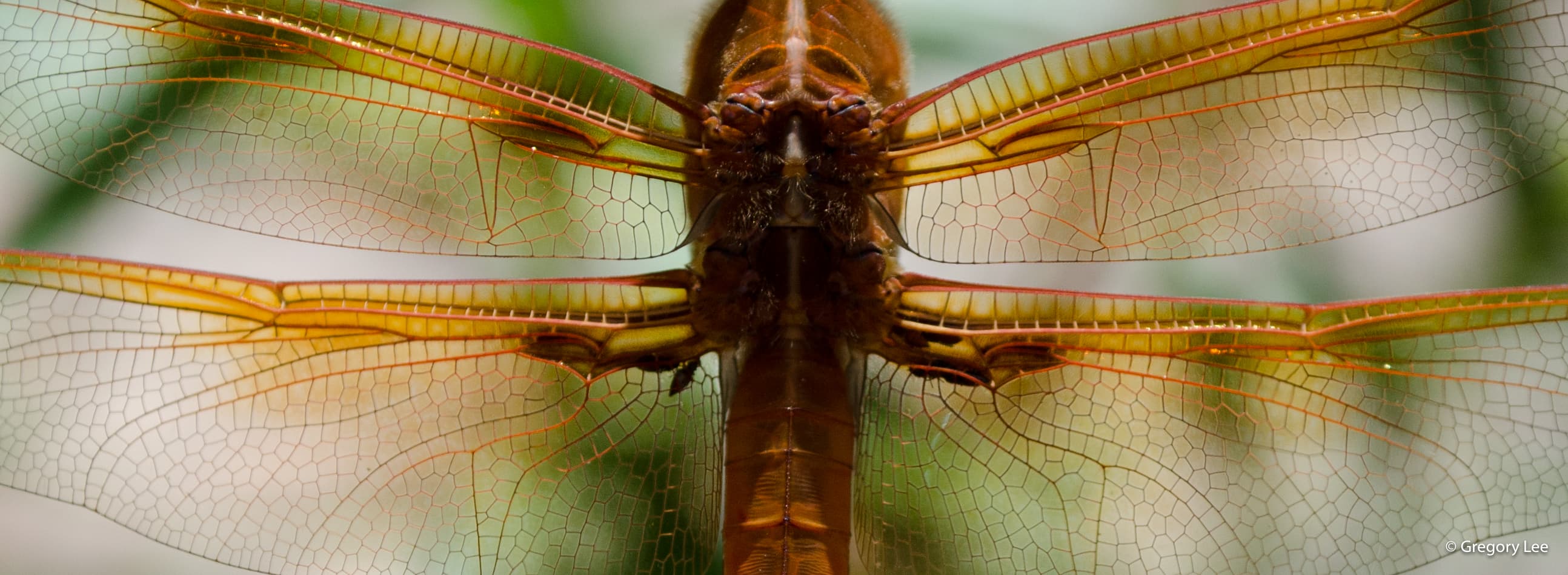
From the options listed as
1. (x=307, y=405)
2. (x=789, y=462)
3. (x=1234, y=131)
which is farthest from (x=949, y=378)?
(x=307, y=405)

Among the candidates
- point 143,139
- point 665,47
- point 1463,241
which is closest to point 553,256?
point 143,139

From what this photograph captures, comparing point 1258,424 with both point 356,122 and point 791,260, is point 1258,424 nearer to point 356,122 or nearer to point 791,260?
point 791,260

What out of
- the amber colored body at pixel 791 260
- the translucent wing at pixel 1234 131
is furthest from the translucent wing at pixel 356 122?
the translucent wing at pixel 1234 131

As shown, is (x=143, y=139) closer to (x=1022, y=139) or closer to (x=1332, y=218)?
(x=1022, y=139)

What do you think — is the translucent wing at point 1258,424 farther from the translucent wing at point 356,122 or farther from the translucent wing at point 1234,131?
the translucent wing at point 356,122

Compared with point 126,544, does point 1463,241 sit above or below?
above

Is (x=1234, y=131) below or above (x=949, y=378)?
above
